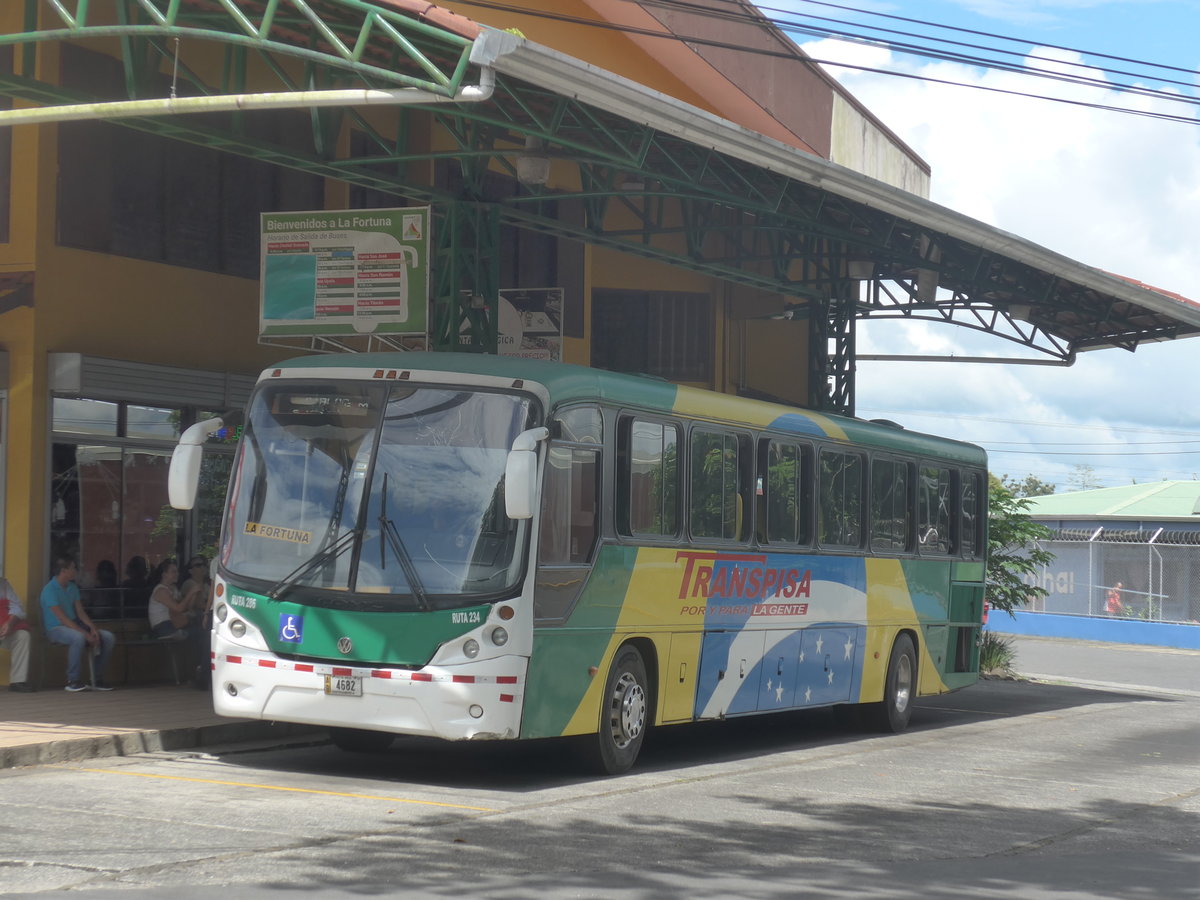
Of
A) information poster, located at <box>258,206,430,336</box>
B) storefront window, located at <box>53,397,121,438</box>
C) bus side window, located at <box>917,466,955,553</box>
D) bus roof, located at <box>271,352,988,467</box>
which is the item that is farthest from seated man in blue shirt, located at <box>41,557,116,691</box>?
bus side window, located at <box>917,466,955,553</box>

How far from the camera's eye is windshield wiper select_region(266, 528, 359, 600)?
37.6 ft

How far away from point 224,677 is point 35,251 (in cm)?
707

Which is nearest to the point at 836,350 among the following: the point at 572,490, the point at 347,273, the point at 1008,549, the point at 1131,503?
the point at 1008,549

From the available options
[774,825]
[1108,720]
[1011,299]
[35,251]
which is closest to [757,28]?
[1011,299]

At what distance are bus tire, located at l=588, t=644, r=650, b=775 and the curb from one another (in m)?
3.44

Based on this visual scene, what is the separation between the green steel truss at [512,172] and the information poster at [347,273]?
2.62 ft

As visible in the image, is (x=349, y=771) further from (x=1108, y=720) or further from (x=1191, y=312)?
(x=1191, y=312)

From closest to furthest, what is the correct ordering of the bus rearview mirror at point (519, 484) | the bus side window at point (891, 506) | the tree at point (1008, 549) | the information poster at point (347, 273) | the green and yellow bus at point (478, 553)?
1. the bus rearview mirror at point (519, 484)
2. the green and yellow bus at point (478, 553)
3. the information poster at point (347, 273)
4. the bus side window at point (891, 506)
5. the tree at point (1008, 549)

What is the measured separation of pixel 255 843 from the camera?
8695mm

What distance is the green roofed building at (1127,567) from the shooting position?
45.0 meters

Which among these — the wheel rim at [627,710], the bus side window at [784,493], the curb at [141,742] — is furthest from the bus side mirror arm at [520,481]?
the bus side window at [784,493]

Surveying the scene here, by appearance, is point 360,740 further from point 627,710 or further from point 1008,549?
point 1008,549

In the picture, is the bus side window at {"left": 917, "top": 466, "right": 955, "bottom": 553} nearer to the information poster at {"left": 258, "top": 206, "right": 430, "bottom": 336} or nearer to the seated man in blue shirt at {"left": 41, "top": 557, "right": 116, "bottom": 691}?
the information poster at {"left": 258, "top": 206, "right": 430, "bottom": 336}

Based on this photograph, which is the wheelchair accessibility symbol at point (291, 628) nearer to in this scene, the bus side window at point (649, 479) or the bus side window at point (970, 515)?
the bus side window at point (649, 479)
